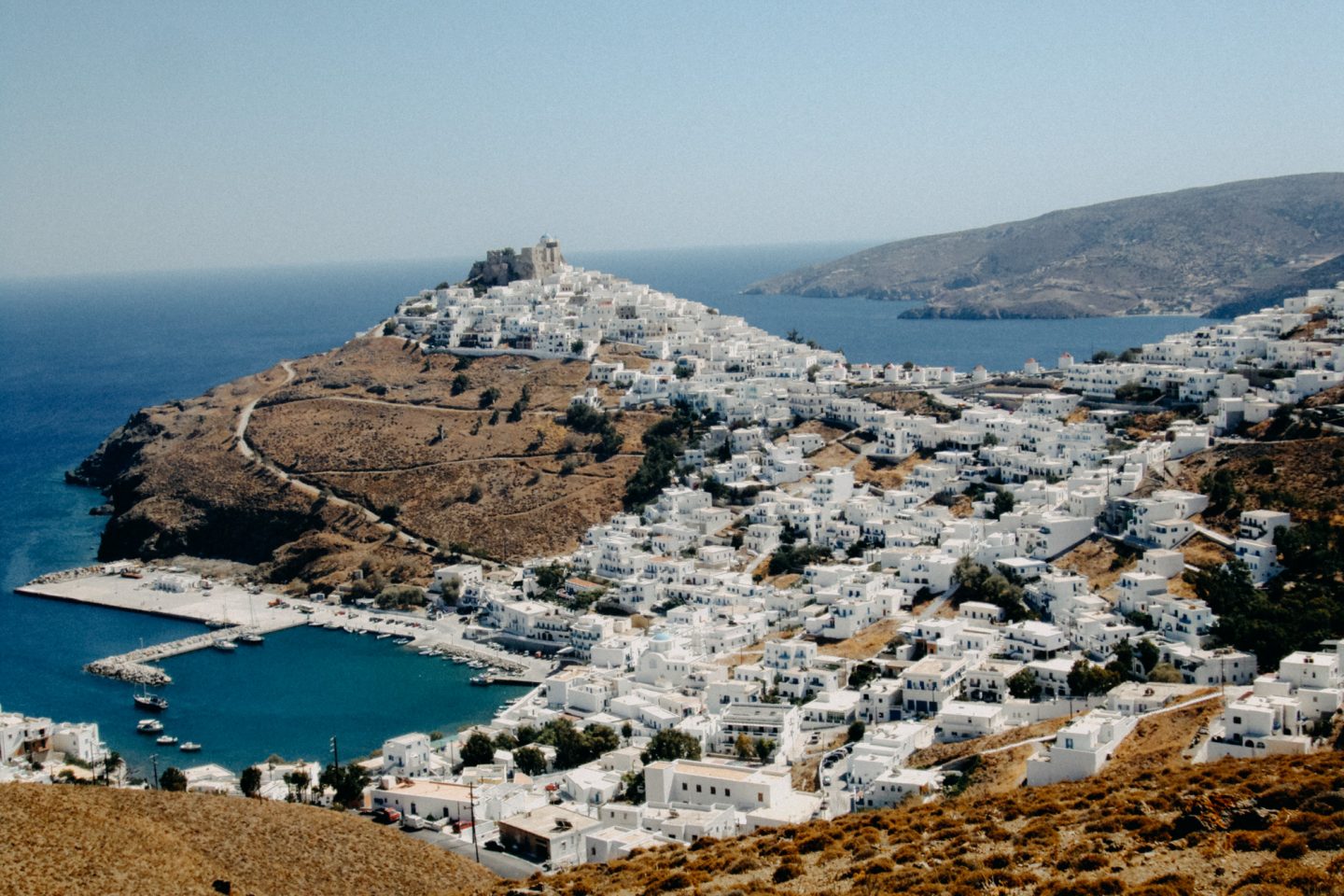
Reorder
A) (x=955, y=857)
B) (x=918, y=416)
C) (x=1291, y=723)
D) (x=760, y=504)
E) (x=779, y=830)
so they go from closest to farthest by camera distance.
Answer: (x=955, y=857) < (x=779, y=830) < (x=1291, y=723) < (x=760, y=504) < (x=918, y=416)

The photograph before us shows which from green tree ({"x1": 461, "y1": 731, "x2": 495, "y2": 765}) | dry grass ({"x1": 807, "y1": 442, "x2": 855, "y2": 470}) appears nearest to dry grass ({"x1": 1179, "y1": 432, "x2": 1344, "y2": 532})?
dry grass ({"x1": 807, "y1": 442, "x2": 855, "y2": 470})

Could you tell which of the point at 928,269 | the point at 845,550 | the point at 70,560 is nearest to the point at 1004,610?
the point at 845,550

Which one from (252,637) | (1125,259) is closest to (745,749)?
(252,637)

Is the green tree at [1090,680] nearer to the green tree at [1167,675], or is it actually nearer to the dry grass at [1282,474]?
the green tree at [1167,675]

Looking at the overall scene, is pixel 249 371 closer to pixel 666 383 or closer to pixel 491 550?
pixel 666 383

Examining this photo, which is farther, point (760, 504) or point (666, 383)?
point (666, 383)

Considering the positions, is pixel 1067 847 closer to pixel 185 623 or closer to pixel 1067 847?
pixel 1067 847

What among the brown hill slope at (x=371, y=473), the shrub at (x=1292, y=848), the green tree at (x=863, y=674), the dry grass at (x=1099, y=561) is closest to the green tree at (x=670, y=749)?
the green tree at (x=863, y=674)
